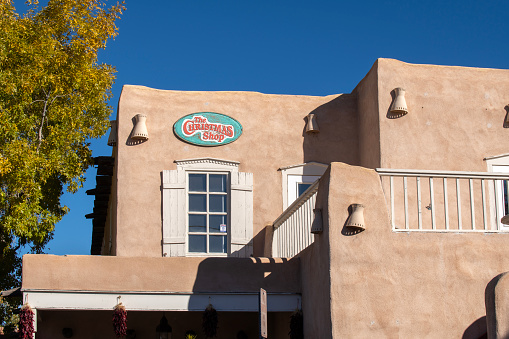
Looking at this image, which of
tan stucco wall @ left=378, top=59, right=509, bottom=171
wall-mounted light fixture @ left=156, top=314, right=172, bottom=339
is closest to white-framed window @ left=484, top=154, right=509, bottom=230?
tan stucco wall @ left=378, top=59, right=509, bottom=171

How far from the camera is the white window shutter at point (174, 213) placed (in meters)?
13.8

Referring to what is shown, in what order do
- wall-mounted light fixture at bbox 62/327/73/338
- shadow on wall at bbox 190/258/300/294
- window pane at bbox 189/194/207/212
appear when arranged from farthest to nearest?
1. window pane at bbox 189/194/207/212
2. wall-mounted light fixture at bbox 62/327/73/338
3. shadow on wall at bbox 190/258/300/294

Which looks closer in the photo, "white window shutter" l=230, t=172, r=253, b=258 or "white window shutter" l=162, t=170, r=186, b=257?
"white window shutter" l=162, t=170, r=186, b=257

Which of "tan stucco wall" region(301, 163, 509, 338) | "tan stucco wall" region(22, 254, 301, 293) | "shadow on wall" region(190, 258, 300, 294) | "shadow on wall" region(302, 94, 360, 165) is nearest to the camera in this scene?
"tan stucco wall" region(301, 163, 509, 338)

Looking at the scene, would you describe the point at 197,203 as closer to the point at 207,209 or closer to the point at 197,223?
the point at 207,209

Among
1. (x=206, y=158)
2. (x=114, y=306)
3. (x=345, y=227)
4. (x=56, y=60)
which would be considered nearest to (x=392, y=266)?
(x=345, y=227)

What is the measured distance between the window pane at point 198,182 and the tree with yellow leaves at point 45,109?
11.3 feet

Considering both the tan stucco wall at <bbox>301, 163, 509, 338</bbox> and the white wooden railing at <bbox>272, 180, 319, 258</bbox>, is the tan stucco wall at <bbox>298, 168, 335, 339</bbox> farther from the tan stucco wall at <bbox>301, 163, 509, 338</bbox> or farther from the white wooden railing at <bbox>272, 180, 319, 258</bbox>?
the white wooden railing at <bbox>272, 180, 319, 258</bbox>

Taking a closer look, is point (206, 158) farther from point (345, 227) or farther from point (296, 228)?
point (345, 227)

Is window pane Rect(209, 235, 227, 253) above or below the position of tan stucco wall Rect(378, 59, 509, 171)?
below

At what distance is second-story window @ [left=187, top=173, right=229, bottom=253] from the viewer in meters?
14.1

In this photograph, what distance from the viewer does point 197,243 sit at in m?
14.1

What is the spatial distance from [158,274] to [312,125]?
15.6ft

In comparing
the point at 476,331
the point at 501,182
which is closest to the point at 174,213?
the point at 501,182
